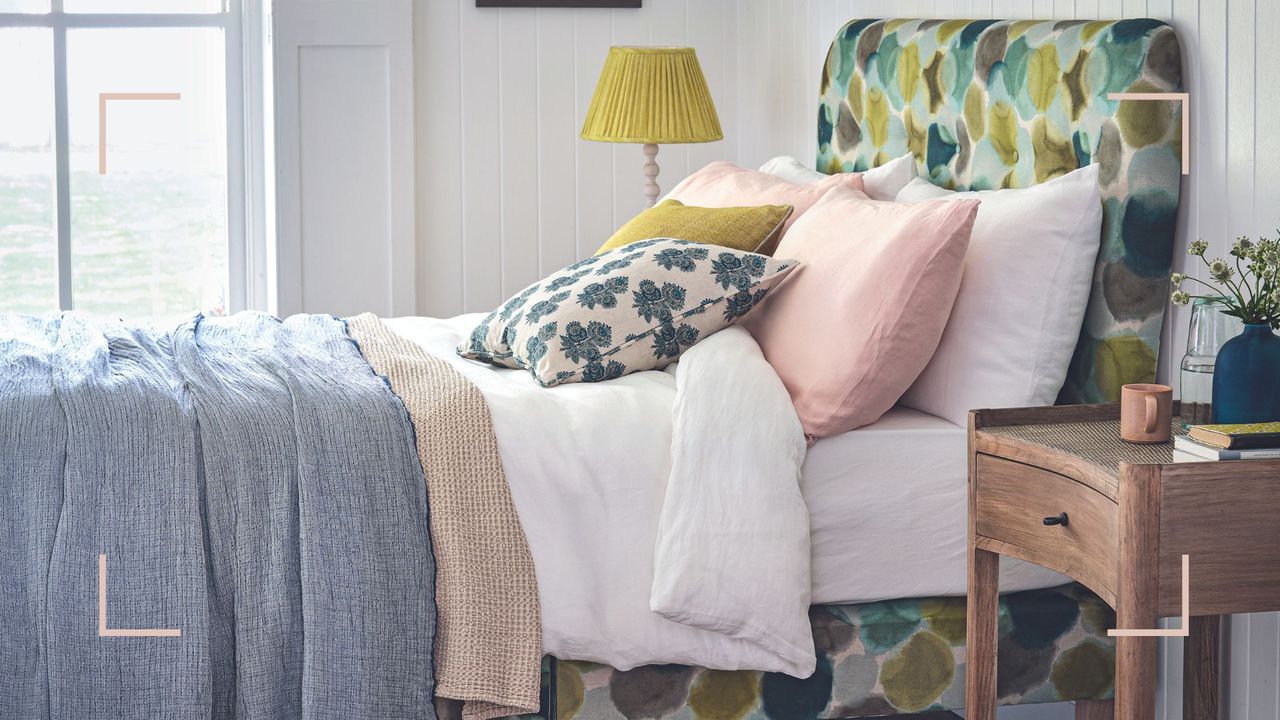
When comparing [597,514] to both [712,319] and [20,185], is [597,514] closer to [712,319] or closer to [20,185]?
[712,319]

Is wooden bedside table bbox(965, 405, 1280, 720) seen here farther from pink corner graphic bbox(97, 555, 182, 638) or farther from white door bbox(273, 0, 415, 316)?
white door bbox(273, 0, 415, 316)

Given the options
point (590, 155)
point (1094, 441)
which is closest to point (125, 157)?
point (590, 155)

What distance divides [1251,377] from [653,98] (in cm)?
244

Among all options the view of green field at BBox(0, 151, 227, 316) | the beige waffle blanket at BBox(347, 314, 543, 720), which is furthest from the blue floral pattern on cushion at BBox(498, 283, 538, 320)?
the view of green field at BBox(0, 151, 227, 316)

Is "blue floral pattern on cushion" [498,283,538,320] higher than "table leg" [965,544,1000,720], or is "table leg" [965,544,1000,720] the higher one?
"blue floral pattern on cushion" [498,283,538,320]

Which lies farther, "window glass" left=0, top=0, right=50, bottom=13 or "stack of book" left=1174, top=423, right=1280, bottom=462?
"window glass" left=0, top=0, right=50, bottom=13

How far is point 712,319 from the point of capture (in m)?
2.21

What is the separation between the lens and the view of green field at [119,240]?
4227 mm

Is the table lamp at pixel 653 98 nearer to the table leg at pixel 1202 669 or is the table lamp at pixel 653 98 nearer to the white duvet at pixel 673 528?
the white duvet at pixel 673 528

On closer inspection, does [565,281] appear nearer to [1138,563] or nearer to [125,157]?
[1138,563]

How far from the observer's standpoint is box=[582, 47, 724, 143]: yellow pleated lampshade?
376 centimetres

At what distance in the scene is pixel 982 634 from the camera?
5.96ft

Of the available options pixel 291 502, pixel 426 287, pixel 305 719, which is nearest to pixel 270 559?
pixel 291 502

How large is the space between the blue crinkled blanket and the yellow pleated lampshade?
6.60ft
